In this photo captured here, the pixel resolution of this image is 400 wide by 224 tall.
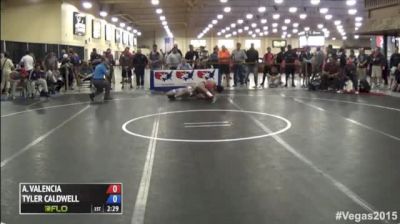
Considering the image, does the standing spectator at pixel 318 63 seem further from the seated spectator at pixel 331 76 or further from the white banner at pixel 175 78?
the white banner at pixel 175 78

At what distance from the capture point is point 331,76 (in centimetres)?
2003

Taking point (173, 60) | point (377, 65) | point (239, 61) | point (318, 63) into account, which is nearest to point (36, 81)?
point (173, 60)

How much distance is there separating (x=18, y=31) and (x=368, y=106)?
20.3 meters

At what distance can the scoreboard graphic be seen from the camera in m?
3.57

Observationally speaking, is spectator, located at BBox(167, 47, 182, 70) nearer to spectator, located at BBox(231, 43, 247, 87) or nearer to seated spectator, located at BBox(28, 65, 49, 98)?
spectator, located at BBox(231, 43, 247, 87)

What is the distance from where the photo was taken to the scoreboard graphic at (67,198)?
3.57 m

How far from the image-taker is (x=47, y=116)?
12.9 meters

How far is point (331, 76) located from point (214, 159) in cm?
1371

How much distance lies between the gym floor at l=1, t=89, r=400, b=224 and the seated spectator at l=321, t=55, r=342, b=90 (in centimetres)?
586

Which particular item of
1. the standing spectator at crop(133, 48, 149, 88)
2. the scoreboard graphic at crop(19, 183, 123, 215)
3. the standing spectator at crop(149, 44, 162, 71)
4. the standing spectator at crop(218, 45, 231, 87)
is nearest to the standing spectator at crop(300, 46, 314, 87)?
the standing spectator at crop(218, 45, 231, 87)

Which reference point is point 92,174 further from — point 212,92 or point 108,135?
point 212,92

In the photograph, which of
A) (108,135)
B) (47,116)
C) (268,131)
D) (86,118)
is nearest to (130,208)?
(108,135)

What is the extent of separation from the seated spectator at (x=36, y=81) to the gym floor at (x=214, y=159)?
3887 millimetres

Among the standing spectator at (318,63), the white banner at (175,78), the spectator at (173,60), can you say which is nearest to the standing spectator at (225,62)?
the spectator at (173,60)
